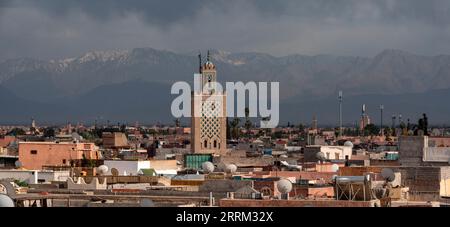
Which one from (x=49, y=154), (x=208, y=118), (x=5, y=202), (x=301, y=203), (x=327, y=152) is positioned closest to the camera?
(x=5, y=202)

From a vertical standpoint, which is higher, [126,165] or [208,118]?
[208,118]

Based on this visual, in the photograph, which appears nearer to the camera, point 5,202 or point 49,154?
point 5,202

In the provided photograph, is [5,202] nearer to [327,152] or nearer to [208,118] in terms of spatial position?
[327,152]

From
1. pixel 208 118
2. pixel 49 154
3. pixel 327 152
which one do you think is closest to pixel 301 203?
pixel 49 154

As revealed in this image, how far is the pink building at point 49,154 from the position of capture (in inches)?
1683

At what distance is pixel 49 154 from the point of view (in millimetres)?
43094

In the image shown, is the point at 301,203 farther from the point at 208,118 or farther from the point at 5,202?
the point at 208,118

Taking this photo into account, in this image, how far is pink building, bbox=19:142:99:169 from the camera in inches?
1683

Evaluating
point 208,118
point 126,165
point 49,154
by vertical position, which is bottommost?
point 126,165

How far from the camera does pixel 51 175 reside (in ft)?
115

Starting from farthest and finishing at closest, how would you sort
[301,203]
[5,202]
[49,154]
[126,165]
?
[49,154] → [126,165] → [301,203] → [5,202]

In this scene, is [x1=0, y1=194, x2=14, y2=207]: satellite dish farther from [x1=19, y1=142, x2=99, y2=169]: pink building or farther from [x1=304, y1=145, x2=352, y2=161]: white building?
[x1=304, y1=145, x2=352, y2=161]: white building
